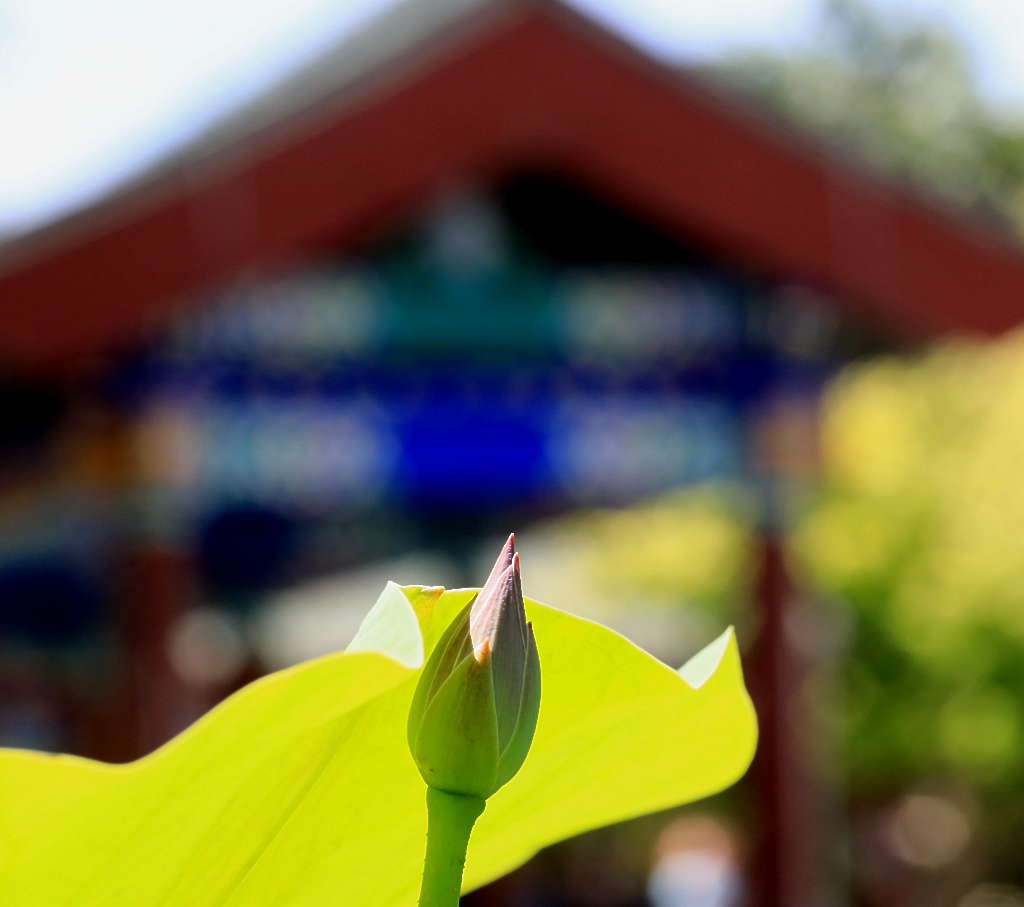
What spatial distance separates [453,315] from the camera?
264 centimetres

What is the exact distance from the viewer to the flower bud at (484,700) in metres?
0.19

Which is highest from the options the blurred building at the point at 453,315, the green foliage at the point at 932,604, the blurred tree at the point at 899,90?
the blurred tree at the point at 899,90

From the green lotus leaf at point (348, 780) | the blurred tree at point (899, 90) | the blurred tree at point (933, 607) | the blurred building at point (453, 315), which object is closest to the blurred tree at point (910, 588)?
the blurred tree at point (933, 607)

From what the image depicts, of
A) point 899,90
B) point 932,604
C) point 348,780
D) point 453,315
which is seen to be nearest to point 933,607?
point 932,604

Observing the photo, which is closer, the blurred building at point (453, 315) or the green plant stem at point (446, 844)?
the green plant stem at point (446, 844)

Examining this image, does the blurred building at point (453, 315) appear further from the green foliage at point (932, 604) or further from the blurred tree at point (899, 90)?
the blurred tree at point (899, 90)

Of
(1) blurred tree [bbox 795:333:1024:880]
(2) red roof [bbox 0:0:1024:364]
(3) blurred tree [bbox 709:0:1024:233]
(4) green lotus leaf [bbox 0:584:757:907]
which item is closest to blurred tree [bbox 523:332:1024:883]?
(1) blurred tree [bbox 795:333:1024:880]

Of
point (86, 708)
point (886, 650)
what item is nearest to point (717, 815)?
point (886, 650)

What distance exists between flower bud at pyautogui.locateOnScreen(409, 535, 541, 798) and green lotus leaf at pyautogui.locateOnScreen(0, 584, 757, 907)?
12mm

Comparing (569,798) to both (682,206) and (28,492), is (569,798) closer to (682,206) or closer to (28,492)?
(682,206)

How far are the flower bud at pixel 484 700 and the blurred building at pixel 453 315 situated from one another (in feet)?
6.58

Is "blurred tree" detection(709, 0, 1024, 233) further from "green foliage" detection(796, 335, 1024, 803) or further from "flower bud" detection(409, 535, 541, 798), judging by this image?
"flower bud" detection(409, 535, 541, 798)

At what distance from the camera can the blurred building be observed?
2180mm

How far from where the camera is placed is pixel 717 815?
5559 millimetres
